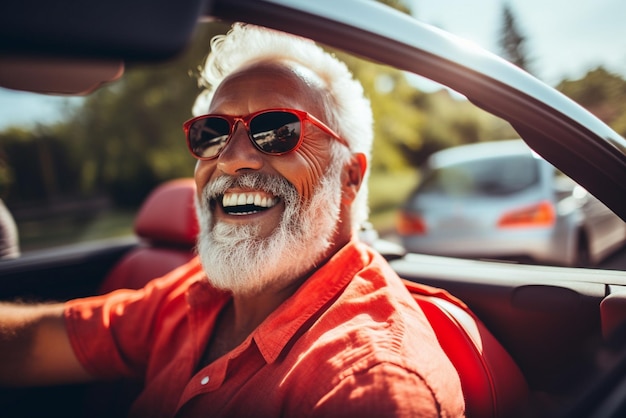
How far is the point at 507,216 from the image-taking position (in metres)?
5.62

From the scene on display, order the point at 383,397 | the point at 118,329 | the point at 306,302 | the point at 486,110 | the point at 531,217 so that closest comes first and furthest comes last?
the point at 383,397, the point at 486,110, the point at 306,302, the point at 118,329, the point at 531,217

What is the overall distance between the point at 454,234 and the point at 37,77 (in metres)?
5.49

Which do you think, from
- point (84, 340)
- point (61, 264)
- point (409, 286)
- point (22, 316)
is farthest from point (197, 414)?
point (61, 264)

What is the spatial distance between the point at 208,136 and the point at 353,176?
0.64m

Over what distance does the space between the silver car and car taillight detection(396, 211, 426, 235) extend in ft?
0.04

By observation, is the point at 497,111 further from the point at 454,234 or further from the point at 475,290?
the point at 454,234

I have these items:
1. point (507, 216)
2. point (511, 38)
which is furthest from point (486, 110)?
point (507, 216)

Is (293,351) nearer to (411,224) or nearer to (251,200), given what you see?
(251,200)

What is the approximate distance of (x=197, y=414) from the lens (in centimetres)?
143

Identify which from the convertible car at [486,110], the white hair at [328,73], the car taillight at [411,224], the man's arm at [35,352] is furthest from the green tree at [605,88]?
the car taillight at [411,224]

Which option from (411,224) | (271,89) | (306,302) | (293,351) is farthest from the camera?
(411,224)

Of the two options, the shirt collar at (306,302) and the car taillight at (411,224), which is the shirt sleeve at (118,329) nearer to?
the shirt collar at (306,302)

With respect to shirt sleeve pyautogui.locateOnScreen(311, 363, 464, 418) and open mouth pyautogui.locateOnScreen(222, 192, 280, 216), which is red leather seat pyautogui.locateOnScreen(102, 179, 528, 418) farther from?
open mouth pyautogui.locateOnScreen(222, 192, 280, 216)

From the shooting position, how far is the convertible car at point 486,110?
698 mm
